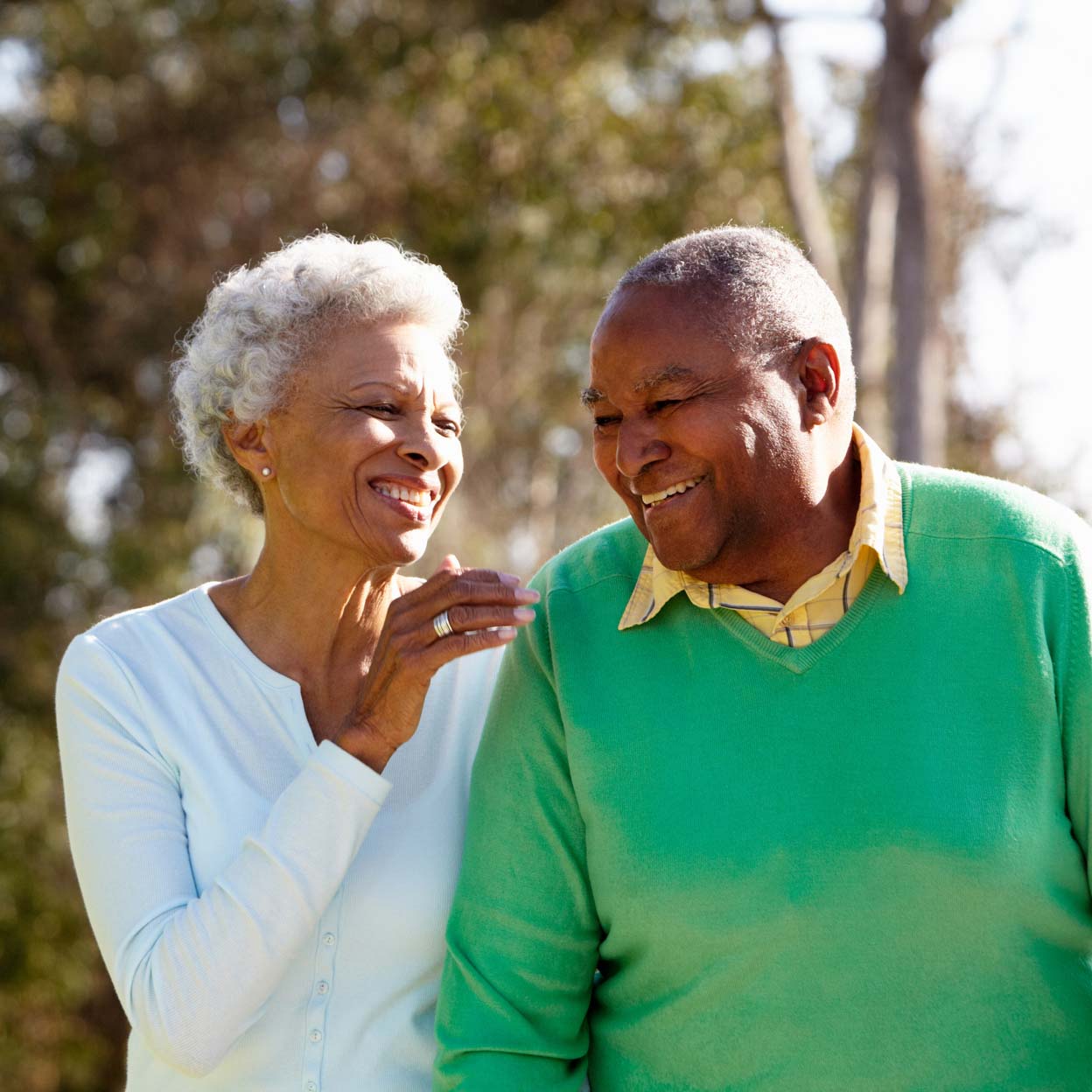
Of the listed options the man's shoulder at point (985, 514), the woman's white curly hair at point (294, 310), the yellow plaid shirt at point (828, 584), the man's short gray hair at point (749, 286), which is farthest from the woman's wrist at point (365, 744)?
the man's shoulder at point (985, 514)

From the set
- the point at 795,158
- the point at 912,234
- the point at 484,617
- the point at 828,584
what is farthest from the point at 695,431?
the point at 795,158

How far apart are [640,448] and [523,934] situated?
80cm

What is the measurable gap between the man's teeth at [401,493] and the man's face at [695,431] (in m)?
0.49

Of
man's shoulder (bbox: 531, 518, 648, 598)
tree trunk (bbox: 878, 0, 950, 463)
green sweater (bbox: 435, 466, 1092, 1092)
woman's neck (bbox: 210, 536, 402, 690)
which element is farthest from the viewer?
tree trunk (bbox: 878, 0, 950, 463)

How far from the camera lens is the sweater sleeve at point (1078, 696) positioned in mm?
2131

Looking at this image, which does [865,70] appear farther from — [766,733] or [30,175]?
[766,733]

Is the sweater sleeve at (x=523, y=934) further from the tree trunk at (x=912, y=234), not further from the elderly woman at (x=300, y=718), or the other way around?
the tree trunk at (x=912, y=234)

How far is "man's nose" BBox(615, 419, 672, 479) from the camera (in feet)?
7.47

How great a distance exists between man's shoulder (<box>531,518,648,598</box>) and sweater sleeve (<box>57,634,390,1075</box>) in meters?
0.48

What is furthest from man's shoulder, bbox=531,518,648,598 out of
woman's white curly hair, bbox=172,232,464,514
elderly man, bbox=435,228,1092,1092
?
woman's white curly hair, bbox=172,232,464,514

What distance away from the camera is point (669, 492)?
90.4 inches

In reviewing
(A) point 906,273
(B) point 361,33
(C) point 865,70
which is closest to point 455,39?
(B) point 361,33

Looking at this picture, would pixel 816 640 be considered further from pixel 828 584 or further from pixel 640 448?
pixel 640 448

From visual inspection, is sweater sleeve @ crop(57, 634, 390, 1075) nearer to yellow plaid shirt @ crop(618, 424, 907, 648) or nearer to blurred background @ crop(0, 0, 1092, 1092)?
yellow plaid shirt @ crop(618, 424, 907, 648)
